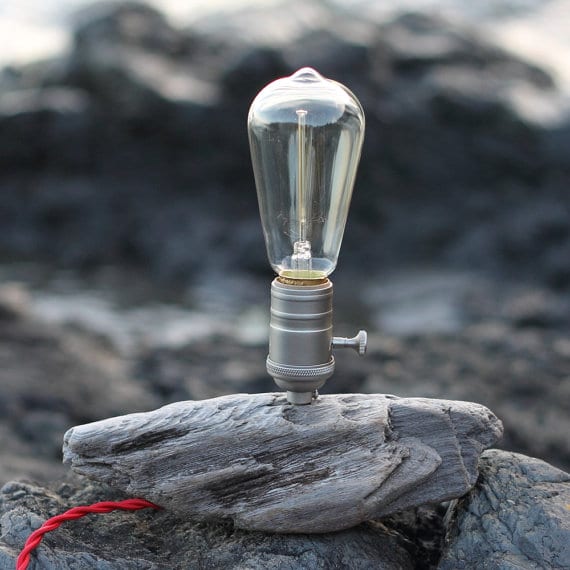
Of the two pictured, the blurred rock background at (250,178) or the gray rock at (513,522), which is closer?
the gray rock at (513,522)

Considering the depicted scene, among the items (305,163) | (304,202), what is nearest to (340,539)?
(304,202)

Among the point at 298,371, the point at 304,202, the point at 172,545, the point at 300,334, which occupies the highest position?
the point at 304,202

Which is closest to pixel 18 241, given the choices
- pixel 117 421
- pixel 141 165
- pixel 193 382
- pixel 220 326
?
pixel 141 165

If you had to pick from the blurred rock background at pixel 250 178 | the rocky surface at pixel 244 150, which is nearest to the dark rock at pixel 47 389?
the blurred rock background at pixel 250 178

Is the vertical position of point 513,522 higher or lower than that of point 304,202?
lower

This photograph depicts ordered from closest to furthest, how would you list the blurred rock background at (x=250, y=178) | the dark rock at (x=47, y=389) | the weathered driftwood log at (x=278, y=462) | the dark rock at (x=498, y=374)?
the weathered driftwood log at (x=278, y=462), the dark rock at (x=47, y=389), the dark rock at (x=498, y=374), the blurred rock background at (x=250, y=178)

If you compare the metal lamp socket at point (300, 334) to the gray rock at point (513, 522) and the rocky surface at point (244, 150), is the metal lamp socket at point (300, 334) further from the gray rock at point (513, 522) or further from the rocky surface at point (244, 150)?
the rocky surface at point (244, 150)

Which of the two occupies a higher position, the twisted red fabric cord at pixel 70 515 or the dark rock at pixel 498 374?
A: the twisted red fabric cord at pixel 70 515

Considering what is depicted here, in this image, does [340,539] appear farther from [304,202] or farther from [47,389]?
[47,389]
